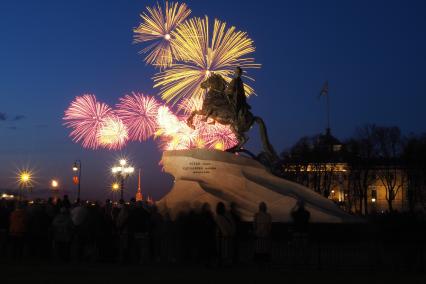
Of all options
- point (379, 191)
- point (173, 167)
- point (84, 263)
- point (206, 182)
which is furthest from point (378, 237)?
point (379, 191)

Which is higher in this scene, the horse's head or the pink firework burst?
the horse's head

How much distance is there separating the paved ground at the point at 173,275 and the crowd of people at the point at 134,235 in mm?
739

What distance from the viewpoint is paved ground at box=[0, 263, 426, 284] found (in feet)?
40.9

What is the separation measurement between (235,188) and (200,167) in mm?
1918

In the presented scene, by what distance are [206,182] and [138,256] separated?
1117 centimetres

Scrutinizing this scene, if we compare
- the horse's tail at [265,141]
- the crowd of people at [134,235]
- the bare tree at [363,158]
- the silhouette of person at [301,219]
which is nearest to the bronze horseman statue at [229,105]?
the horse's tail at [265,141]

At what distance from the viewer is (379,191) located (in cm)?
9788

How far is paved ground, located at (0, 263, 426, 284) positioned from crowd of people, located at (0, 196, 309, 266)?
74 cm

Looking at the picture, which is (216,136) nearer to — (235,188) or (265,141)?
(265,141)

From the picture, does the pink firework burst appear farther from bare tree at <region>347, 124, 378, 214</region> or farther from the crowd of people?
bare tree at <region>347, 124, 378, 214</region>

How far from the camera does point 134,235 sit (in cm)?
1603

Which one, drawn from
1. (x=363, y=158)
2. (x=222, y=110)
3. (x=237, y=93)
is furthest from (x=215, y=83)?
(x=363, y=158)

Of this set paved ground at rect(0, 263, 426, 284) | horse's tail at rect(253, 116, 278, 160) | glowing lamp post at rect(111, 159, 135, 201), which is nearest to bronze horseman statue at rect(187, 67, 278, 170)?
horse's tail at rect(253, 116, 278, 160)

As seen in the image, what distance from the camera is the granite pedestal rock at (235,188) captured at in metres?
25.7
